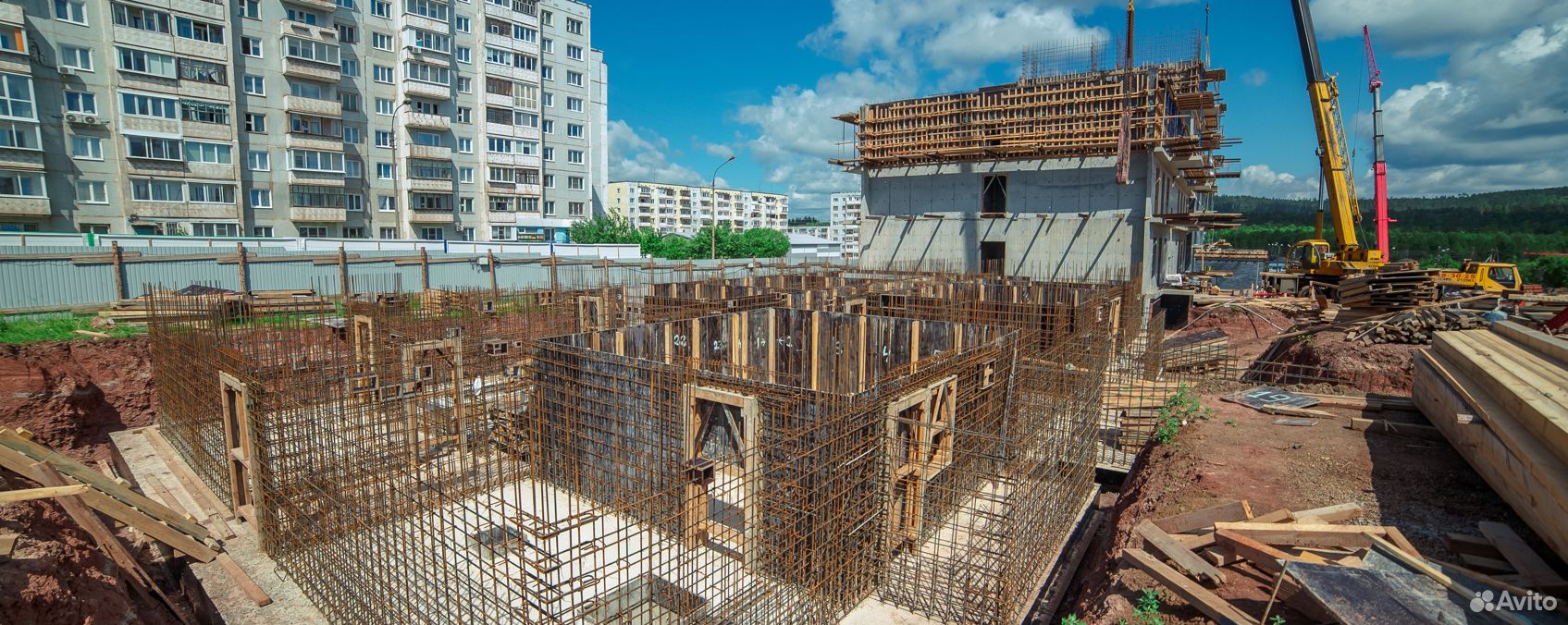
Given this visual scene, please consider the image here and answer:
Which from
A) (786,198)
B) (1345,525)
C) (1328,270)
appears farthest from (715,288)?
(786,198)

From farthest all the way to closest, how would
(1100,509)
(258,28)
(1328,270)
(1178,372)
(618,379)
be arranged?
1. (258,28)
2. (1328,270)
3. (1178,372)
4. (1100,509)
5. (618,379)

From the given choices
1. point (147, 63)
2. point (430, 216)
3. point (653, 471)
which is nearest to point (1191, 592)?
point (653, 471)

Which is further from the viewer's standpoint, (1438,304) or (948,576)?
(1438,304)

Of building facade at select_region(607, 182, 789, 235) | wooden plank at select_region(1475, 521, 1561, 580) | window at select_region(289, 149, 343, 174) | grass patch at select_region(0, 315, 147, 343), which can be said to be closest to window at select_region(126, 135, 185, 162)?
window at select_region(289, 149, 343, 174)

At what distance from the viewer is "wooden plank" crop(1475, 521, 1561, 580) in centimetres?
425

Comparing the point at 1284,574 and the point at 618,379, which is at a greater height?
the point at 618,379

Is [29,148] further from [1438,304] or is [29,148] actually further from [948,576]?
[1438,304]

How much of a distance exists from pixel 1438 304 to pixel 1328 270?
9.61 m

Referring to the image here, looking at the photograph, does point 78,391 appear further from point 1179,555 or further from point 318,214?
point 318,214

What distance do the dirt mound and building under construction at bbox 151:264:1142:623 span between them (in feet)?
6.23

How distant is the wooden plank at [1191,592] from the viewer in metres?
4.55

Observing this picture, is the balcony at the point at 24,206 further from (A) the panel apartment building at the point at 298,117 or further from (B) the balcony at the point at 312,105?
(B) the balcony at the point at 312,105

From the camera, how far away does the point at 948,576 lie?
22.9 ft

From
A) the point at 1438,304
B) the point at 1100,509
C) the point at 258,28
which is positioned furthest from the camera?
the point at 258,28
